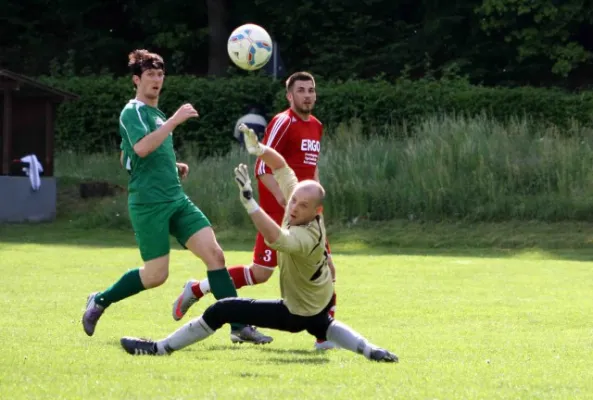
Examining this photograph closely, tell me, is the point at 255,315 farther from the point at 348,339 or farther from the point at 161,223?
the point at 161,223

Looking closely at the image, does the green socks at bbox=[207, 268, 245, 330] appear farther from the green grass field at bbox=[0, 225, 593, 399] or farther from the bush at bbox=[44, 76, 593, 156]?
the bush at bbox=[44, 76, 593, 156]

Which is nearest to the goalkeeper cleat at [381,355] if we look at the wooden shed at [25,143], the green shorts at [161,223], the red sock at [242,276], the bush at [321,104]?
the green shorts at [161,223]

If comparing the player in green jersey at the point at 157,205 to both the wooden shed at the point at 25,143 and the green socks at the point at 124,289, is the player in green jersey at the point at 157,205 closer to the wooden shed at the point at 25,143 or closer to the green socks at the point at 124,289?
the green socks at the point at 124,289

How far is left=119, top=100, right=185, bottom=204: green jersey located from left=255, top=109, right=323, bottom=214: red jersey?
0.96 m

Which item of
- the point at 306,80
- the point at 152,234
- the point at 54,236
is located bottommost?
the point at 54,236

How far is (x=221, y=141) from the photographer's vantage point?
33.5m

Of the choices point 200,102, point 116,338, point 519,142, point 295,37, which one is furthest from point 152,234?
Answer: point 295,37

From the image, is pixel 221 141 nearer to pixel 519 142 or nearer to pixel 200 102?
pixel 200 102

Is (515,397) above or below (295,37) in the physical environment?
below

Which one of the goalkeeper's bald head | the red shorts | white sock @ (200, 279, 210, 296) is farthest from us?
the red shorts

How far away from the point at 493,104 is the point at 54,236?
11.5 meters

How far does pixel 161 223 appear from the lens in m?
9.37

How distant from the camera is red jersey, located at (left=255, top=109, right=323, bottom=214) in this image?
10258 mm

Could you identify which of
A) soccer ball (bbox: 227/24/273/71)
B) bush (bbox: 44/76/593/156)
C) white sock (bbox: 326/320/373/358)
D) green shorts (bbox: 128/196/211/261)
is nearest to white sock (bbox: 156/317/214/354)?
white sock (bbox: 326/320/373/358)
